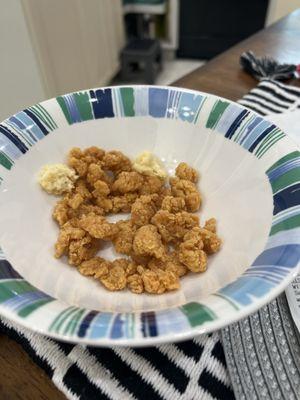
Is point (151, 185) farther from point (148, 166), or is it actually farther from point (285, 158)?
point (285, 158)

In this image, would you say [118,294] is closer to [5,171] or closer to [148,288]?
[148,288]

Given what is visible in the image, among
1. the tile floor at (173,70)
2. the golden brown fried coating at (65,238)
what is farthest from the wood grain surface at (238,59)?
the tile floor at (173,70)

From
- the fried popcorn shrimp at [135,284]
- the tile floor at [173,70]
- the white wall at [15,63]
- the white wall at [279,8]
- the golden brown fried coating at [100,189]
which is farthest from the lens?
the tile floor at [173,70]

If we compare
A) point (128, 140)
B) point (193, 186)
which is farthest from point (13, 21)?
point (193, 186)

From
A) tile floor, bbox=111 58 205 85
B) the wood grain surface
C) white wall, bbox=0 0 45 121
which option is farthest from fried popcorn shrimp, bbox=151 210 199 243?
tile floor, bbox=111 58 205 85

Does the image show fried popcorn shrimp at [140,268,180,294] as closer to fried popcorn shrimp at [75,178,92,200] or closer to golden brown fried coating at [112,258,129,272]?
golden brown fried coating at [112,258,129,272]

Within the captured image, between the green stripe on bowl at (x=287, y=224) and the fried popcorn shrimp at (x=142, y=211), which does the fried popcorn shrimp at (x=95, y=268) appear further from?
the green stripe on bowl at (x=287, y=224)
